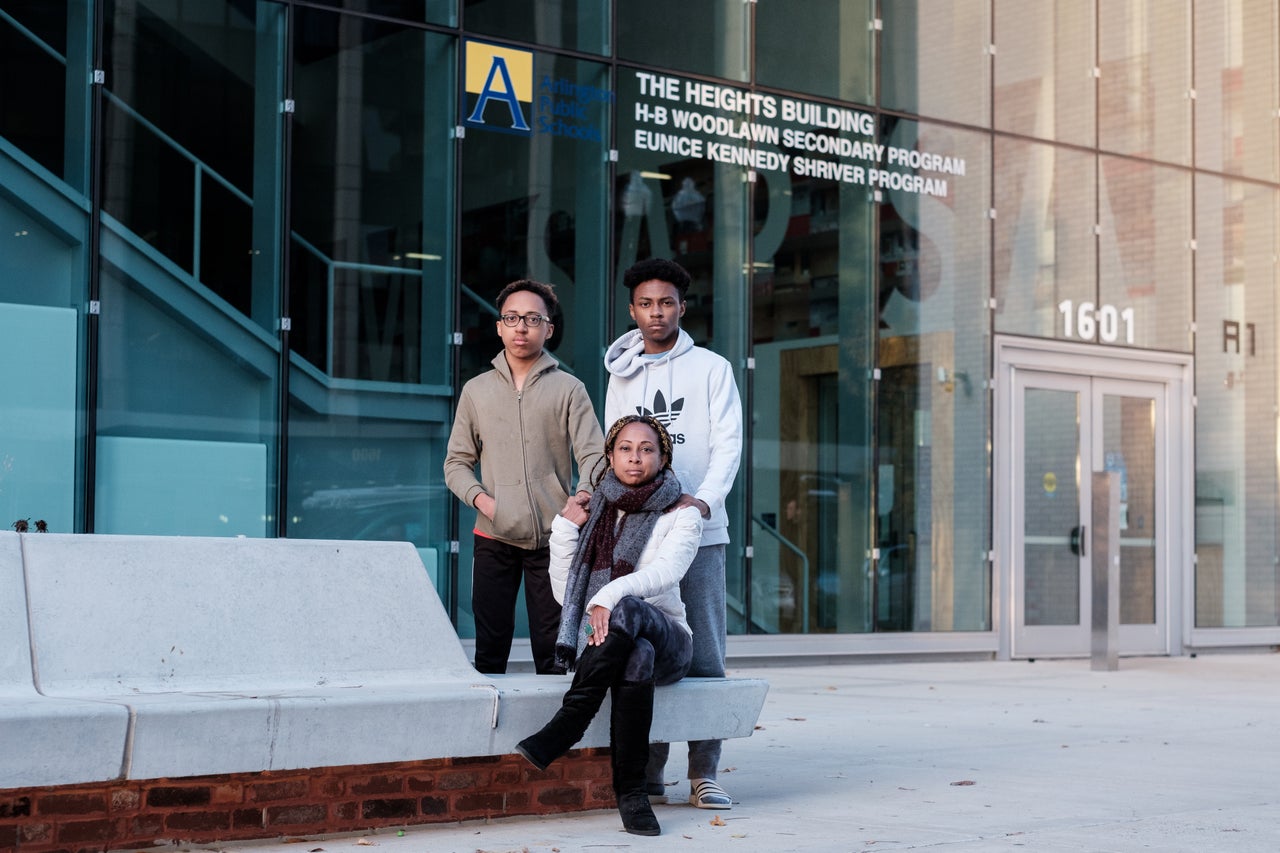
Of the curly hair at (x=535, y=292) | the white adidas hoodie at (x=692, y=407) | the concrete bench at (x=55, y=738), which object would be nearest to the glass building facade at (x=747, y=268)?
the curly hair at (x=535, y=292)

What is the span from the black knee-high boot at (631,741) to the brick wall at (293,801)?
15.8 inches

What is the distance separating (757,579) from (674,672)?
8051 mm

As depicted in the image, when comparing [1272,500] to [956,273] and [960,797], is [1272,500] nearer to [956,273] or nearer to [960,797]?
[956,273]

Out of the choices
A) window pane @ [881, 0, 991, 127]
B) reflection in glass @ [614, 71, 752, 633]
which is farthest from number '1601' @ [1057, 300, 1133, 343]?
reflection in glass @ [614, 71, 752, 633]

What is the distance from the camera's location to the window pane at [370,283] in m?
11.6

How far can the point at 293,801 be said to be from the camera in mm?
5031

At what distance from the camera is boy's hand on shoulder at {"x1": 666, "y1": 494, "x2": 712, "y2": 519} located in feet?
18.6

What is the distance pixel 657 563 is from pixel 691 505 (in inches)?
10.0

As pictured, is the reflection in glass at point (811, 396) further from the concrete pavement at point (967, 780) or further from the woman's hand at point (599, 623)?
the woman's hand at point (599, 623)

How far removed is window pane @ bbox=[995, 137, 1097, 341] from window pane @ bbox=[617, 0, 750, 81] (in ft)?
9.61

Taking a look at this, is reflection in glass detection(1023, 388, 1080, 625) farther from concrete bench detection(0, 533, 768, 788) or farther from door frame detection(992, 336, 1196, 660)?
concrete bench detection(0, 533, 768, 788)

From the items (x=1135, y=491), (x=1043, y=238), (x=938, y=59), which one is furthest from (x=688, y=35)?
(x=1135, y=491)

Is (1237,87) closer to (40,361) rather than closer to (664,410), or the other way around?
(40,361)

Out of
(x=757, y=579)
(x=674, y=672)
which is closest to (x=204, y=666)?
(x=674, y=672)
